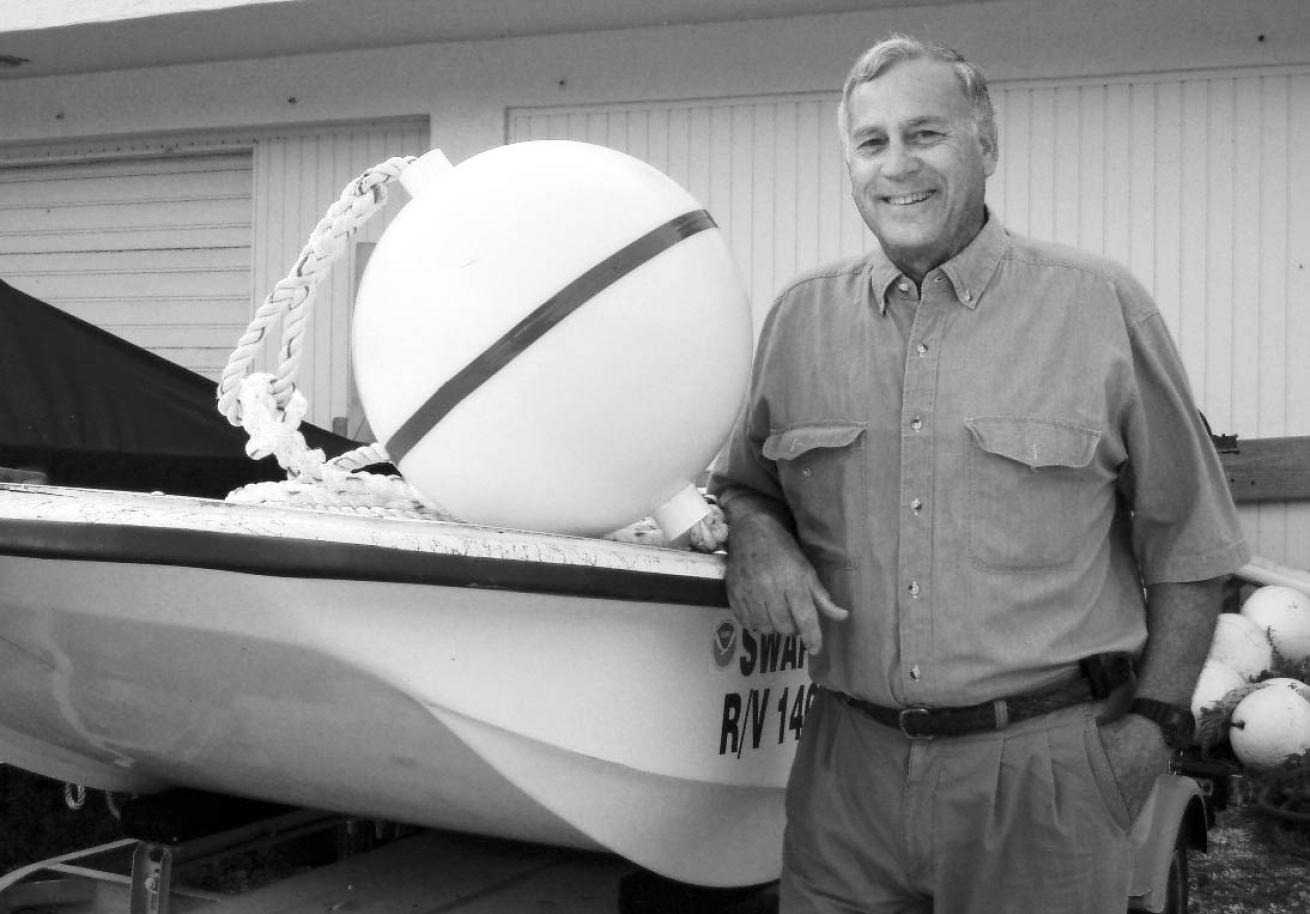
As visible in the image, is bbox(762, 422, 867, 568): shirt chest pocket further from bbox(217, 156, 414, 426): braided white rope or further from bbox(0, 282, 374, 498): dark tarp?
bbox(0, 282, 374, 498): dark tarp

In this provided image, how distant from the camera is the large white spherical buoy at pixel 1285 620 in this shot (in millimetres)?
4914

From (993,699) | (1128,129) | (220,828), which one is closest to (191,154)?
(1128,129)

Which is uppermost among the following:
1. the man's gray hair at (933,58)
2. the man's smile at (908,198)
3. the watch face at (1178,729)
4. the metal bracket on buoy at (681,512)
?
the man's gray hair at (933,58)

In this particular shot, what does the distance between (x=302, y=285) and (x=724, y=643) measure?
3.03ft

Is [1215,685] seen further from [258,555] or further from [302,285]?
[258,555]

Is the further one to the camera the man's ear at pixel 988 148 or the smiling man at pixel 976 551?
the man's ear at pixel 988 148

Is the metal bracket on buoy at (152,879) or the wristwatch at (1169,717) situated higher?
the wristwatch at (1169,717)

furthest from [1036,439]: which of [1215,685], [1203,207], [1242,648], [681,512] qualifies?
[1203,207]

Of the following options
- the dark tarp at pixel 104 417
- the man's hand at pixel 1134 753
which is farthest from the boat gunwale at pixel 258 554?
the dark tarp at pixel 104 417

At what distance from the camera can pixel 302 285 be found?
6.91 ft

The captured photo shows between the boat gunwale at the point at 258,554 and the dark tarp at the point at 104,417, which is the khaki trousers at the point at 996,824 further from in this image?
the dark tarp at the point at 104,417

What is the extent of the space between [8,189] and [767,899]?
7.35 metres

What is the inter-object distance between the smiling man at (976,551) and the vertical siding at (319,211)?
5289 mm

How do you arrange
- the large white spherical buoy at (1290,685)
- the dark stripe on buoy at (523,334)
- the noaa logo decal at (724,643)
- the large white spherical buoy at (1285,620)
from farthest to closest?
the large white spherical buoy at (1285,620)
the large white spherical buoy at (1290,685)
the noaa logo decal at (724,643)
the dark stripe on buoy at (523,334)
